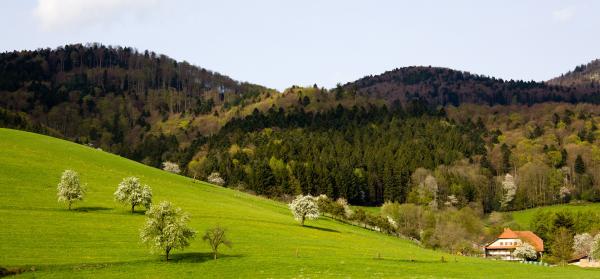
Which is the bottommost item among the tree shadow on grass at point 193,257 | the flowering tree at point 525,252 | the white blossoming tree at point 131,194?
the flowering tree at point 525,252

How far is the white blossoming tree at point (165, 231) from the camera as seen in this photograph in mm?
62594

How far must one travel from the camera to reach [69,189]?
281ft

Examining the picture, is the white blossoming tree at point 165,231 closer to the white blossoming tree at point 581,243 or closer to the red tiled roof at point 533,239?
the white blossoming tree at point 581,243

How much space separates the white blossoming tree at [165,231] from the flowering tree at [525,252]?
298ft

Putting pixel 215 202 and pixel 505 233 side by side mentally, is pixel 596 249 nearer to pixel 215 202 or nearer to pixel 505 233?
pixel 505 233

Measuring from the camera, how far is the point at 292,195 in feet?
646

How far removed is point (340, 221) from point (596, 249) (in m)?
50.8

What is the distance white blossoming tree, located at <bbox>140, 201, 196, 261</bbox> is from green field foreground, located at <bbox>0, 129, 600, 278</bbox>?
1521mm

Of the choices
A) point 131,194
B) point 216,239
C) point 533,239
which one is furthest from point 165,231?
point 533,239

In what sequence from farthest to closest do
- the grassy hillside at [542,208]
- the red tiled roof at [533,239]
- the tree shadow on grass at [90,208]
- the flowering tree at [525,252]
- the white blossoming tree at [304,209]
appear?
the grassy hillside at [542,208] < the red tiled roof at [533,239] < the flowering tree at [525,252] < the white blossoming tree at [304,209] < the tree shadow on grass at [90,208]

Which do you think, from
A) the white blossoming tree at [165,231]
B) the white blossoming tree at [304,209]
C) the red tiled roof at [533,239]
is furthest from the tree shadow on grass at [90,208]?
the red tiled roof at [533,239]

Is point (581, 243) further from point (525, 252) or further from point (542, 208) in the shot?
point (542, 208)

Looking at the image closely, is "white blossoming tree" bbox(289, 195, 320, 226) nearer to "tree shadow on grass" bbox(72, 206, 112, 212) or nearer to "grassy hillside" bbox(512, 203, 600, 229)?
"tree shadow on grass" bbox(72, 206, 112, 212)

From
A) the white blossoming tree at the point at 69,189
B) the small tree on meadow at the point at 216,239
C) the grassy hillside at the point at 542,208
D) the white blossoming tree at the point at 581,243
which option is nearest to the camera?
the small tree on meadow at the point at 216,239
